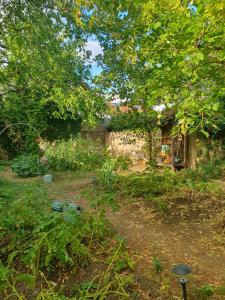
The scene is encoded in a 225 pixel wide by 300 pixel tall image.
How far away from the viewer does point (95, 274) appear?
321 centimetres

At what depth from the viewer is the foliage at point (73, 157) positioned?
11.7 m

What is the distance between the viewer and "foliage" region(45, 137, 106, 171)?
38.5 feet

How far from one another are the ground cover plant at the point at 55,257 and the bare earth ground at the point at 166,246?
0.85 ft

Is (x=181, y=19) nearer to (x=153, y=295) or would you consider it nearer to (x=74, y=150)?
(x=153, y=295)

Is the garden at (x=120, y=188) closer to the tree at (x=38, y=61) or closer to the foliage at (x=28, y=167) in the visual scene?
the tree at (x=38, y=61)

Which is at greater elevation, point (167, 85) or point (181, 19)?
point (181, 19)

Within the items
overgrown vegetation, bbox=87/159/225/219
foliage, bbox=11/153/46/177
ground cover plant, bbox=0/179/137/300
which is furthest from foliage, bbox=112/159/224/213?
foliage, bbox=11/153/46/177

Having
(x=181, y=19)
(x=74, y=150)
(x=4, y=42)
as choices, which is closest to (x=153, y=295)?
(x=181, y=19)

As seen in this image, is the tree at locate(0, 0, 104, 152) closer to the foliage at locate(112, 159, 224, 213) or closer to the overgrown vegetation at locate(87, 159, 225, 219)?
the overgrown vegetation at locate(87, 159, 225, 219)

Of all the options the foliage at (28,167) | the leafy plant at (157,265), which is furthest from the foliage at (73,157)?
the leafy plant at (157,265)

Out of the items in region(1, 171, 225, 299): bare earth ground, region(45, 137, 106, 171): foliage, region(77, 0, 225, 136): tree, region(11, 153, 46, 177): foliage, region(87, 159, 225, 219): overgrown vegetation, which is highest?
region(77, 0, 225, 136): tree

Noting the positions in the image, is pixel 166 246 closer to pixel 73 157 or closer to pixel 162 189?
pixel 162 189

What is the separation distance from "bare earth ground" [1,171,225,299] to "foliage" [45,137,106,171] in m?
5.35

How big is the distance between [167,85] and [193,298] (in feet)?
7.14
